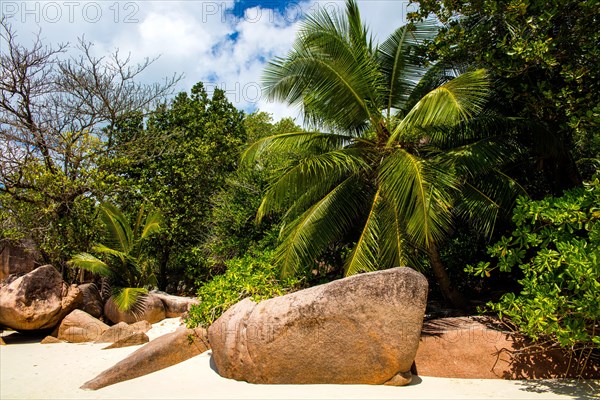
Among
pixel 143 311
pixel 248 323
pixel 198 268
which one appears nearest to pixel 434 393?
pixel 248 323

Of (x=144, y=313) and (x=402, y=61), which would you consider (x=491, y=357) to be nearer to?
(x=402, y=61)

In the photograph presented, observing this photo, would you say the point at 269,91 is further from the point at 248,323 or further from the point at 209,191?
the point at 209,191

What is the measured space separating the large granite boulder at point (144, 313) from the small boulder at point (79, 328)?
0.87 m

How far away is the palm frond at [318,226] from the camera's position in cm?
777

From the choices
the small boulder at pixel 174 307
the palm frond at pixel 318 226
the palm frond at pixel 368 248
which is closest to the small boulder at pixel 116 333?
the small boulder at pixel 174 307

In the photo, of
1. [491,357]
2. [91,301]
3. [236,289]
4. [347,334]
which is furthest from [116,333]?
[491,357]

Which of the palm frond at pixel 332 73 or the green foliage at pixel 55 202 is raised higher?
the palm frond at pixel 332 73

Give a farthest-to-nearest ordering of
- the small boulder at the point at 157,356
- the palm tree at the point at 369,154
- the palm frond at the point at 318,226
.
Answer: the palm frond at the point at 318,226 < the palm tree at the point at 369,154 < the small boulder at the point at 157,356

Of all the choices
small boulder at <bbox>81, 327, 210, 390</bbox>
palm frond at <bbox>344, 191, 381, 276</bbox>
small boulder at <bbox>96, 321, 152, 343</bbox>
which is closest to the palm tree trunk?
palm frond at <bbox>344, 191, 381, 276</bbox>

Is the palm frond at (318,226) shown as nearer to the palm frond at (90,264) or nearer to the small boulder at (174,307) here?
the small boulder at (174,307)

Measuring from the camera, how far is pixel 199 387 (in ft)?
19.9

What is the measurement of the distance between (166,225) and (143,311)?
4.89m

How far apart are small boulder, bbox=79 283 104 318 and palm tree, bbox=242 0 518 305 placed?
676cm

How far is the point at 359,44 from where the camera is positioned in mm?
8133
